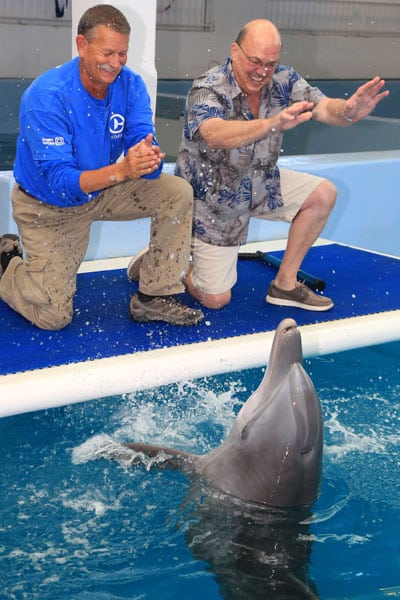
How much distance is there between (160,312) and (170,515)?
1343 millimetres

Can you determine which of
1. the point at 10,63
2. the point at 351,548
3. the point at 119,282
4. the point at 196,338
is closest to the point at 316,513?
the point at 351,548

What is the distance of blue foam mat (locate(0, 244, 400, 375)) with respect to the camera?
3971 mm

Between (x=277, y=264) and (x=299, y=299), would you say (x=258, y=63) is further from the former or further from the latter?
(x=277, y=264)

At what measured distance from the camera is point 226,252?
183 inches

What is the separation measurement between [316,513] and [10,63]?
11.6 m

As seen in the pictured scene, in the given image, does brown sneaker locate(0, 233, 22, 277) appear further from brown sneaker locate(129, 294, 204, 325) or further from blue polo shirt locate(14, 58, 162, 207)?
brown sneaker locate(129, 294, 204, 325)

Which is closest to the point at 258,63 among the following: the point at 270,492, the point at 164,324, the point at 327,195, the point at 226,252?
the point at 327,195

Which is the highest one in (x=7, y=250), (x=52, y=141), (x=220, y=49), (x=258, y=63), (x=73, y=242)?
(x=258, y=63)

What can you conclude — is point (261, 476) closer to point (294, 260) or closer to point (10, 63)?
point (294, 260)

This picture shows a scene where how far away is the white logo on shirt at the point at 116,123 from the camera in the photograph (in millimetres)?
4074

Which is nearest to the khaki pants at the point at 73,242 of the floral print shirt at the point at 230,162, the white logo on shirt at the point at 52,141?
the floral print shirt at the point at 230,162

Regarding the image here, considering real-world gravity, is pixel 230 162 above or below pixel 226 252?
above

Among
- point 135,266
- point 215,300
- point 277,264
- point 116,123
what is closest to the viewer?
point 116,123

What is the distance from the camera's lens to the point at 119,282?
492 centimetres
